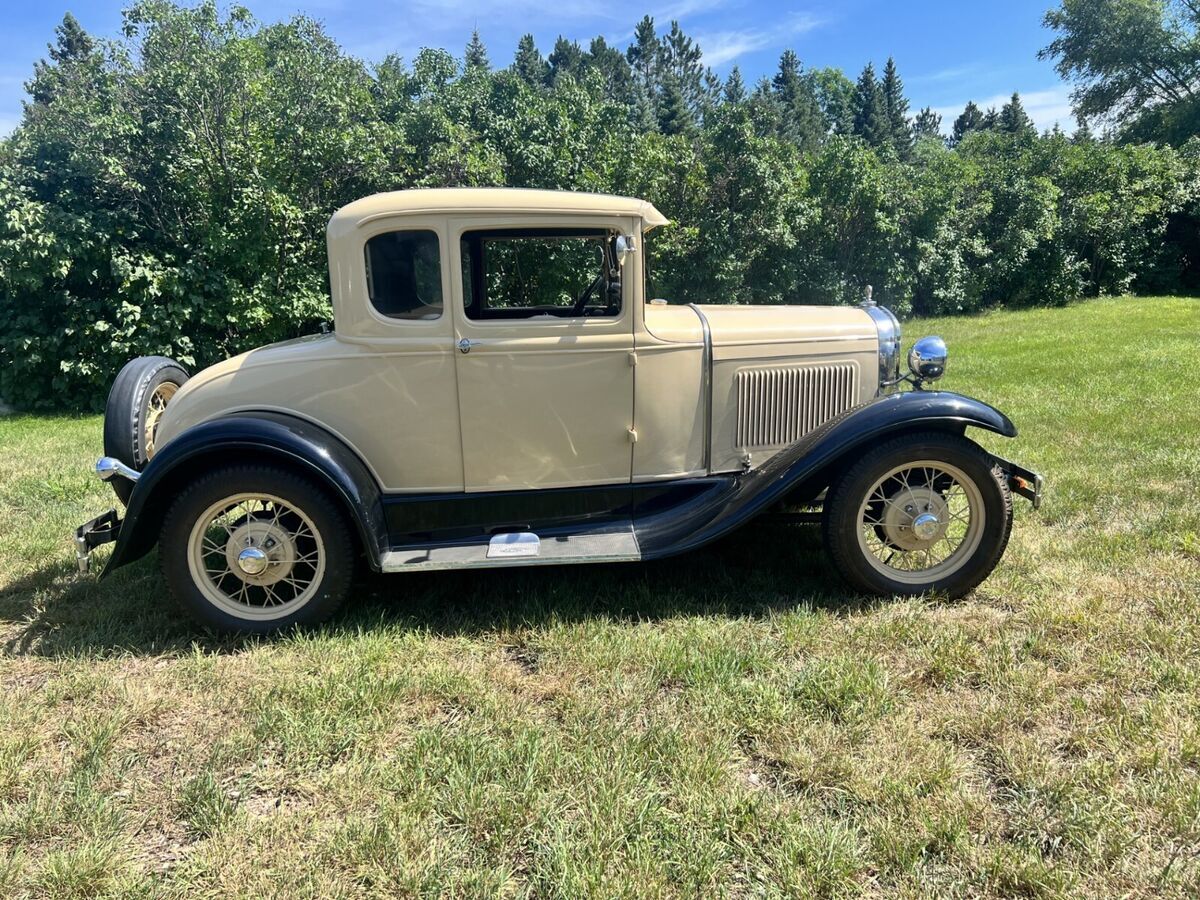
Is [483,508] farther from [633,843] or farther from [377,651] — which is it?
[633,843]

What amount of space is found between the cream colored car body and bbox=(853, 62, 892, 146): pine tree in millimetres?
61446

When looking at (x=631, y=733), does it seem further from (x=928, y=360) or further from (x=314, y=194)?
(x=314, y=194)

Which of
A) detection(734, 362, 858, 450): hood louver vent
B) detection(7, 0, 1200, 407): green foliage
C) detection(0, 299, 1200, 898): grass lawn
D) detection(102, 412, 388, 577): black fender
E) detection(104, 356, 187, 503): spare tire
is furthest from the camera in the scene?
detection(7, 0, 1200, 407): green foliage

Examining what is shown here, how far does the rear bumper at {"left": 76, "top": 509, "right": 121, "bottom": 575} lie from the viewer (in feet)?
11.4

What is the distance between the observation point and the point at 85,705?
2.97 metres

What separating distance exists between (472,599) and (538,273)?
1.84 metres

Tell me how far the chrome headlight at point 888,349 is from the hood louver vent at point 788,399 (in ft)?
0.65

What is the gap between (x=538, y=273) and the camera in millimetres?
4117

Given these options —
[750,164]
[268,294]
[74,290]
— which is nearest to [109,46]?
[74,290]

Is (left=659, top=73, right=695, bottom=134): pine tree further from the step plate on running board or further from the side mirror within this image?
the step plate on running board

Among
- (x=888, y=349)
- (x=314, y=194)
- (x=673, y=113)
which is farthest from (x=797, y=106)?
(x=888, y=349)

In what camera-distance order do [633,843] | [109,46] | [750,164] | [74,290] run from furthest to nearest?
[750,164], [109,46], [74,290], [633,843]

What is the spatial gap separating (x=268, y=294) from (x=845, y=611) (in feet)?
32.1

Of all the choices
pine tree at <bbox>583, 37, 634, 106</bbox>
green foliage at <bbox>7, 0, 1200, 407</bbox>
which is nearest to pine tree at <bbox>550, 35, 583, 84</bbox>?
pine tree at <bbox>583, 37, 634, 106</bbox>
